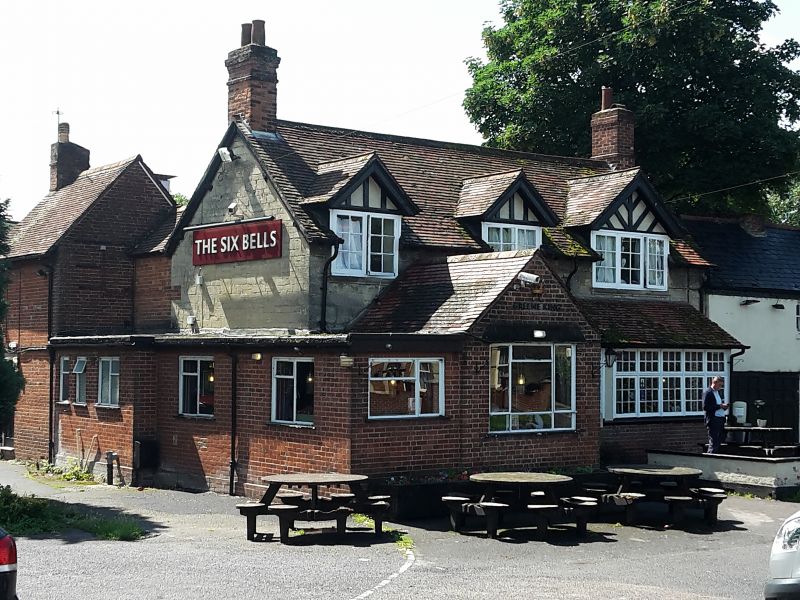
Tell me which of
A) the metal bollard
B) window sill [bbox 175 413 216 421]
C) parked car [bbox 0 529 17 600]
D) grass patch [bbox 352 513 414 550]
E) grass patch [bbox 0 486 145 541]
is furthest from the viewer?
the metal bollard

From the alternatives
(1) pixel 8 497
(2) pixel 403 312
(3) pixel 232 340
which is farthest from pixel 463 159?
(1) pixel 8 497

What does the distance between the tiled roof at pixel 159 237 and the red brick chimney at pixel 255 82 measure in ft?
12.8

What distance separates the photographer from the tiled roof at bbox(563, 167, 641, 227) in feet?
84.9

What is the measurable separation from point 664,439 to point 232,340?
35.4 ft

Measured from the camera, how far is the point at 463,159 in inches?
1088

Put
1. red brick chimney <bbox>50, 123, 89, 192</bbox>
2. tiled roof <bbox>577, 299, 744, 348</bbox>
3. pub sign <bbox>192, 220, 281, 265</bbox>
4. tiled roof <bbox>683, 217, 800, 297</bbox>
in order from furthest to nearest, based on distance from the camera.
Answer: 1. red brick chimney <bbox>50, 123, 89, 192</bbox>
2. tiled roof <bbox>683, 217, 800, 297</bbox>
3. tiled roof <bbox>577, 299, 744, 348</bbox>
4. pub sign <bbox>192, 220, 281, 265</bbox>

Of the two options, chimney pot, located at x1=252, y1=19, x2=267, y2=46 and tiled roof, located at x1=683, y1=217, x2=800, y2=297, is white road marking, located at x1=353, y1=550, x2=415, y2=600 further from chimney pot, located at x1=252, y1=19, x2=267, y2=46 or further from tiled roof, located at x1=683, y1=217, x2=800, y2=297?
tiled roof, located at x1=683, y1=217, x2=800, y2=297

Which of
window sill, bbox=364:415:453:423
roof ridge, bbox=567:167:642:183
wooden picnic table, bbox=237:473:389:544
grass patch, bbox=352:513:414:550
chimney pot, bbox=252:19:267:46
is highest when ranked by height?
chimney pot, bbox=252:19:267:46

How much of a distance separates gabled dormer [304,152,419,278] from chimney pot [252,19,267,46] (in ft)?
12.9

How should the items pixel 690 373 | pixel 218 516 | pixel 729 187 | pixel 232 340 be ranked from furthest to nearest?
1. pixel 729 187
2. pixel 690 373
3. pixel 232 340
4. pixel 218 516

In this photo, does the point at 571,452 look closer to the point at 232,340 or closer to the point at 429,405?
the point at 429,405

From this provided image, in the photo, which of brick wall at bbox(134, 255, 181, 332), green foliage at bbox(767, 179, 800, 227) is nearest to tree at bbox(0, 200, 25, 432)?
brick wall at bbox(134, 255, 181, 332)

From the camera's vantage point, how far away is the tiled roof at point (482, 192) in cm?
2414

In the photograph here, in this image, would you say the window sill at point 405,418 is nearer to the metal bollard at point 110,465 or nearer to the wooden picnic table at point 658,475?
the wooden picnic table at point 658,475
